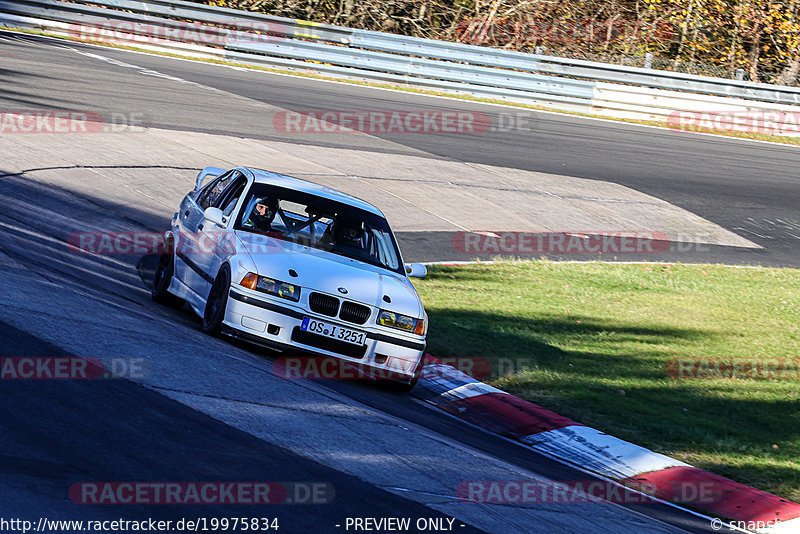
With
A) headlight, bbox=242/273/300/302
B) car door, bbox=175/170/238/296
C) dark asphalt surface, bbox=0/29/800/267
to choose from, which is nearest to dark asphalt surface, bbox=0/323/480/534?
headlight, bbox=242/273/300/302

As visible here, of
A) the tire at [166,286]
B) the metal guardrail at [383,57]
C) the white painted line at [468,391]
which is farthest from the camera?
the metal guardrail at [383,57]

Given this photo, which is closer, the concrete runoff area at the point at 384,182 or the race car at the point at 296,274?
the race car at the point at 296,274

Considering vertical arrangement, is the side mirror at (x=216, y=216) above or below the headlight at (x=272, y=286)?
above

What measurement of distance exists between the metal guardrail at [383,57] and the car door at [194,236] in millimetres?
17247

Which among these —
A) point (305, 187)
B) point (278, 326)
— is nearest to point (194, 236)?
point (305, 187)

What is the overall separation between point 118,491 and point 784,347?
28.2 feet

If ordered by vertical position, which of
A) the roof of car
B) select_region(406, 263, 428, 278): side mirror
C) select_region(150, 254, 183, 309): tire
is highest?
the roof of car

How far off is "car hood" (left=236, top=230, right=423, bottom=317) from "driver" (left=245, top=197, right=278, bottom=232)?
195 millimetres

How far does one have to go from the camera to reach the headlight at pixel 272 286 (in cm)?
780

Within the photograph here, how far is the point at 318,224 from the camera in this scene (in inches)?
355

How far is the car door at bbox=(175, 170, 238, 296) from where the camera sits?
8781 mm

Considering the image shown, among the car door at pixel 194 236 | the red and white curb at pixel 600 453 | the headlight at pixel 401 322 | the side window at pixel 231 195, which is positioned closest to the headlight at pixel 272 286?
the headlight at pixel 401 322

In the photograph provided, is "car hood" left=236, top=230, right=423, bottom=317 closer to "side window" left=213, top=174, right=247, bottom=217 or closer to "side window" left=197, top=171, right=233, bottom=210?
"side window" left=213, top=174, right=247, bottom=217

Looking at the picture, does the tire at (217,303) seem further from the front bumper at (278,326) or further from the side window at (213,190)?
the side window at (213,190)
